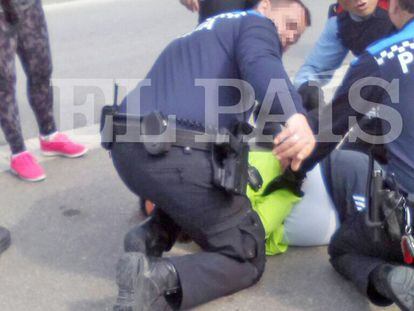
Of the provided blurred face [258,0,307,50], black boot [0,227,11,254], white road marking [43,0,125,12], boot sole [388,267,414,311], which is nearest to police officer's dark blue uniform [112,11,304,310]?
blurred face [258,0,307,50]

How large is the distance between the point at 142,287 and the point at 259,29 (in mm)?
1020

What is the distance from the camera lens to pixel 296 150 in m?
2.59

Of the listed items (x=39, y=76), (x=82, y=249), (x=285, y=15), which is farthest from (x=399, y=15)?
(x=39, y=76)

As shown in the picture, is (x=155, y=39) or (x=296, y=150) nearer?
(x=296, y=150)

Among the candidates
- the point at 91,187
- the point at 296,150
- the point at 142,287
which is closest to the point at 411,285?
the point at 296,150

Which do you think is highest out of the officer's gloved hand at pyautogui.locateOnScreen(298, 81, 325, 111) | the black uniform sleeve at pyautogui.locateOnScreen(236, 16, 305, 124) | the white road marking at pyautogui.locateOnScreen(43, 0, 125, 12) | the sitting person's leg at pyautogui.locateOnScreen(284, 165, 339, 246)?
the black uniform sleeve at pyautogui.locateOnScreen(236, 16, 305, 124)

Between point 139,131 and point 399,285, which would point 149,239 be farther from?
point 399,285

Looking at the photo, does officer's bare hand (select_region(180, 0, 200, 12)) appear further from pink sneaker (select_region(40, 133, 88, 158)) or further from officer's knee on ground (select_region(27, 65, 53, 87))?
pink sneaker (select_region(40, 133, 88, 158))

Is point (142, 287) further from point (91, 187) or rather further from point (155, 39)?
point (155, 39)

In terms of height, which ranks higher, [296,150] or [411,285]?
[296,150]

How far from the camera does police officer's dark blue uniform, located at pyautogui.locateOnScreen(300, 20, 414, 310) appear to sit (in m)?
2.70

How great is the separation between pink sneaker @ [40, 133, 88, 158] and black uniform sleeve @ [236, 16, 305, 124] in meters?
2.01

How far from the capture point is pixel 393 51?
272 centimetres

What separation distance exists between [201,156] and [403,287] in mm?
839
